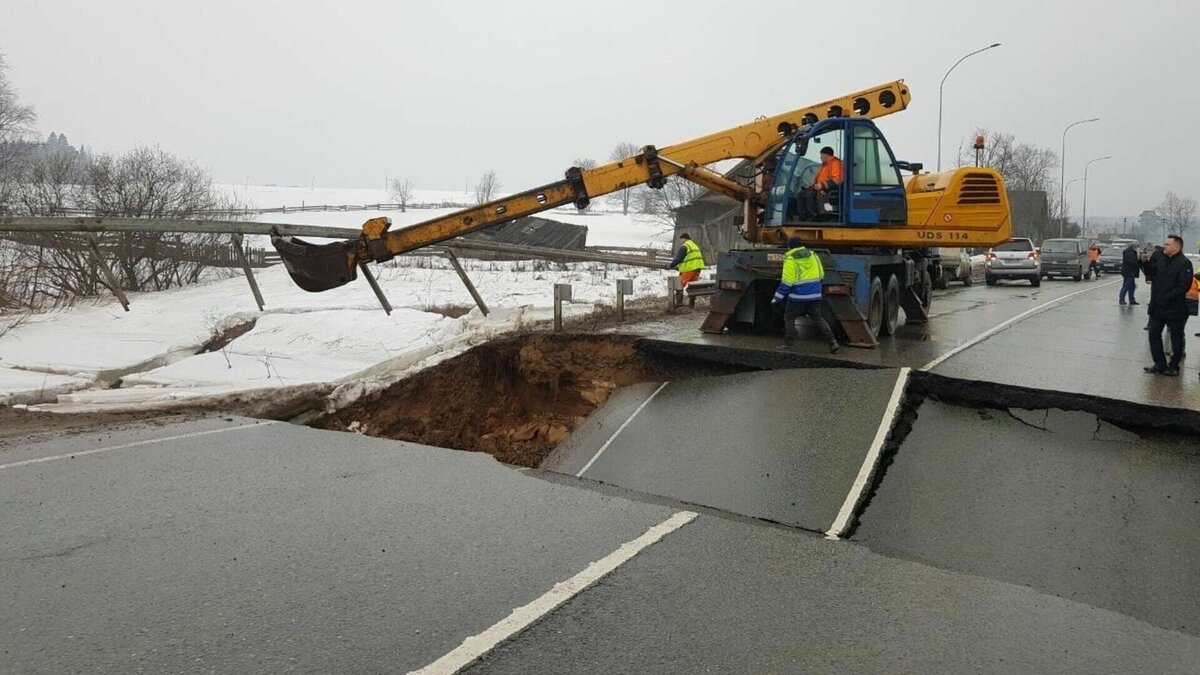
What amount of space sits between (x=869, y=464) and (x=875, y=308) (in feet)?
17.6

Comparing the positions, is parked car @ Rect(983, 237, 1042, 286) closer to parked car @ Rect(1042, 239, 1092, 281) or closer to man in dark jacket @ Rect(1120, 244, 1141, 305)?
parked car @ Rect(1042, 239, 1092, 281)

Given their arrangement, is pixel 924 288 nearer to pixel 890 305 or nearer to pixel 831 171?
pixel 890 305

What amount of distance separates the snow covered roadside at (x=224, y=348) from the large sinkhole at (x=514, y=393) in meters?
0.33

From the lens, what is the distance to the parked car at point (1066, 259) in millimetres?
31812

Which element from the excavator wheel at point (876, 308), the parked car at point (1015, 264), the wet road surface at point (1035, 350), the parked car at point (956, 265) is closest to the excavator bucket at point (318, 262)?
the wet road surface at point (1035, 350)

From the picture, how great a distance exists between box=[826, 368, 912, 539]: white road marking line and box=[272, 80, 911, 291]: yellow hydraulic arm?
4519 millimetres

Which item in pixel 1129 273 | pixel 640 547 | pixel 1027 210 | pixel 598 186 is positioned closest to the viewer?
pixel 640 547

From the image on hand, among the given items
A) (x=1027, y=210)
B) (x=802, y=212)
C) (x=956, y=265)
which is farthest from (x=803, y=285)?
(x=1027, y=210)

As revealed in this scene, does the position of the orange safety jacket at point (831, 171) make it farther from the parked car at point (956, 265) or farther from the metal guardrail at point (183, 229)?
the parked car at point (956, 265)

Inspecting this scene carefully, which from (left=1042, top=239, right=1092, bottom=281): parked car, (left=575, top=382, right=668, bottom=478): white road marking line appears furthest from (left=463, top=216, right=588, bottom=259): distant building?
(left=575, top=382, right=668, bottom=478): white road marking line

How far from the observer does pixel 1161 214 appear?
102 meters

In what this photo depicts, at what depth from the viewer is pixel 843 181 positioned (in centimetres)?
1079

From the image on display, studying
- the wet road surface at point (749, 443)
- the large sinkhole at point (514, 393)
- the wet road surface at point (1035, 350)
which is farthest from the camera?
the large sinkhole at point (514, 393)

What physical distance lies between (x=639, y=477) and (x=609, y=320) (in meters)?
6.47
